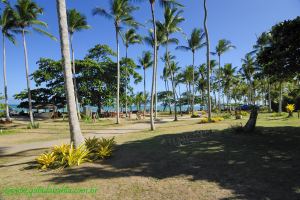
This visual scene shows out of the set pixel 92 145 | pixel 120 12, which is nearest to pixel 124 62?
pixel 120 12

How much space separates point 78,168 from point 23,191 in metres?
2.11

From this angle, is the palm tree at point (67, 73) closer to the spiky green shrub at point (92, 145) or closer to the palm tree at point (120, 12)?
the spiky green shrub at point (92, 145)

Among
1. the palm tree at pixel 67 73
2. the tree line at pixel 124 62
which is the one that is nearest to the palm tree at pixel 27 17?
the tree line at pixel 124 62

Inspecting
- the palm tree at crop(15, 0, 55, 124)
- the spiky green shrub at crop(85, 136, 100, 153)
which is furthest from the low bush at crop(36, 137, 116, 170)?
the palm tree at crop(15, 0, 55, 124)

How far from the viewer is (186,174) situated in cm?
768

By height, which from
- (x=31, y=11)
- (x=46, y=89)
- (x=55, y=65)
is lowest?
(x=46, y=89)

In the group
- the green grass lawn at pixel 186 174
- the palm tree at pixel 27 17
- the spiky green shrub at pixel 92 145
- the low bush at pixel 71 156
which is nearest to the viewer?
the green grass lawn at pixel 186 174

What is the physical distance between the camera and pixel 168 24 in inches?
1045

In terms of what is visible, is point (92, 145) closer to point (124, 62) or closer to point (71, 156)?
point (71, 156)

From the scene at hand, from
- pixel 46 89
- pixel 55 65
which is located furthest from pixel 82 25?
pixel 46 89

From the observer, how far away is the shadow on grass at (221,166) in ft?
22.0

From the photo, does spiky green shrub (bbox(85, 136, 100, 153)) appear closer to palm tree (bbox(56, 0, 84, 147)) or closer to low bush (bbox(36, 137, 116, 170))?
low bush (bbox(36, 137, 116, 170))

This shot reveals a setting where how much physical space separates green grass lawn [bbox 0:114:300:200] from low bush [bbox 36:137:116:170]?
338mm

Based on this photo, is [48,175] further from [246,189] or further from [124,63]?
[124,63]
